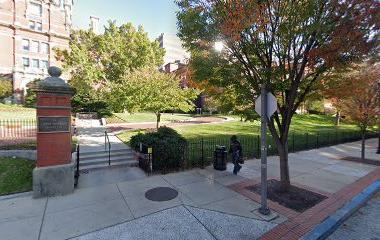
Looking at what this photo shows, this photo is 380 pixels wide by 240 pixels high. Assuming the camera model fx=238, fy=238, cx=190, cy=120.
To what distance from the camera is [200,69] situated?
7309 mm

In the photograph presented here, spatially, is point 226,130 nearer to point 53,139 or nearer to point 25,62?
point 53,139

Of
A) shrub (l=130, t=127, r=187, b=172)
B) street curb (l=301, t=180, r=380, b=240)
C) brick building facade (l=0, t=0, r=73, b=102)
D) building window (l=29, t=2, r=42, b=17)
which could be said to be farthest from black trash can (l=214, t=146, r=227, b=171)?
building window (l=29, t=2, r=42, b=17)

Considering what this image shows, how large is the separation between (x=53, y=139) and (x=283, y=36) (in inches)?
283

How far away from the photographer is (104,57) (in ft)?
94.3

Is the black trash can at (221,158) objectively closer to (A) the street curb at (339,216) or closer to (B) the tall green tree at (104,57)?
(A) the street curb at (339,216)

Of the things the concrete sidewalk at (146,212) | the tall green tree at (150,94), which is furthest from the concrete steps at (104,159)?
the tall green tree at (150,94)

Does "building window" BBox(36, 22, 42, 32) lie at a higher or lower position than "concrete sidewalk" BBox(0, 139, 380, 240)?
higher

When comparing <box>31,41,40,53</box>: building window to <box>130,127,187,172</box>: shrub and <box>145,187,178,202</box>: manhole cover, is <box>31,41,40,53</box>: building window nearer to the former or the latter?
<box>130,127,187,172</box>: shrub

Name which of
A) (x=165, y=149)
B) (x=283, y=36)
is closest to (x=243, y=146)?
(x=165, y=149)

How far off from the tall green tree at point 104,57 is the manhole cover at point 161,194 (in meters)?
20.5

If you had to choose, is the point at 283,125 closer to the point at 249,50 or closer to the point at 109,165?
the point at 249,50

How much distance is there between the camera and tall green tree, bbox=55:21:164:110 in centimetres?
2575

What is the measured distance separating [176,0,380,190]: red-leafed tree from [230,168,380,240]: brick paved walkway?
49.5 inches

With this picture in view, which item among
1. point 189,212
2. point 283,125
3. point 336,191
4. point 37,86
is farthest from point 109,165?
point 336,191
